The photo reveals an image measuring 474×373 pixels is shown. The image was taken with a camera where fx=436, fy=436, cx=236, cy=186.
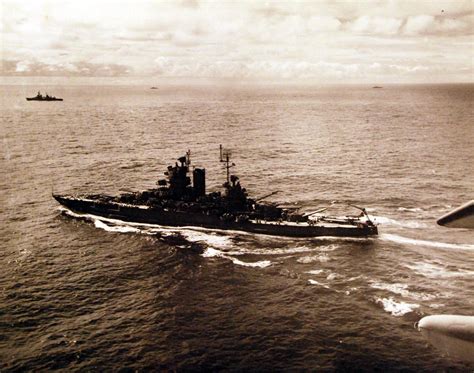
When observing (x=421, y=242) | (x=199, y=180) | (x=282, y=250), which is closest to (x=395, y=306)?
(x=282, y=250)

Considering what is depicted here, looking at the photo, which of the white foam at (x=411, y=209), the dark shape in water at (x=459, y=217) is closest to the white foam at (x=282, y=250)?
the white foam at (x=411, y=209)

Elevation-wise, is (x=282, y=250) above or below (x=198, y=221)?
below

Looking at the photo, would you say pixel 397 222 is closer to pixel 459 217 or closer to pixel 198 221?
pixel 198 221

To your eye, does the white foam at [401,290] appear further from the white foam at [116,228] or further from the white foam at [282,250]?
the white foam at [116,228]

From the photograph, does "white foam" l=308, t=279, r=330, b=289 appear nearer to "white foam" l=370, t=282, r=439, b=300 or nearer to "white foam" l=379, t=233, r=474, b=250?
"white foam" l=370, t=282, r=439, b=300

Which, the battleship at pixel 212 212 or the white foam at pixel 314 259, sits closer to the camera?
the white foam at pixel 314 259

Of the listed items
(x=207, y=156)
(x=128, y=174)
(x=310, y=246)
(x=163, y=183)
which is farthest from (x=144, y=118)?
(x=310, y=246)
